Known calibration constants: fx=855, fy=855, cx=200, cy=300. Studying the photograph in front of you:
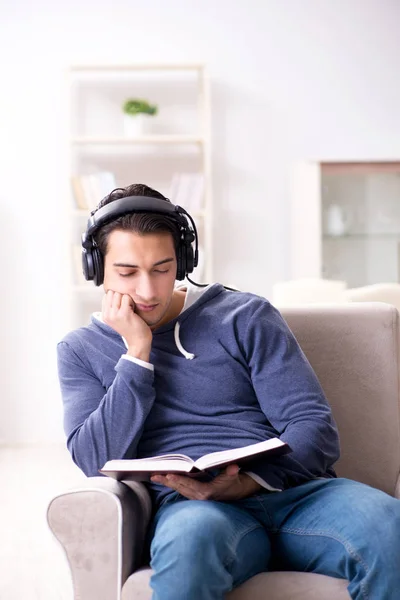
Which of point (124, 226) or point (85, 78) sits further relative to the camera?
point (85, 78)

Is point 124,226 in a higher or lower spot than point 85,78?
lower

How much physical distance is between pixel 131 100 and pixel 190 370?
123 inches

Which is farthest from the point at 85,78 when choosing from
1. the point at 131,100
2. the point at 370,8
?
the point at 370,8

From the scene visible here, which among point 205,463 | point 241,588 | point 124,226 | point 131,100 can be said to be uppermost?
point 131,100

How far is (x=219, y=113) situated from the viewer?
472cm

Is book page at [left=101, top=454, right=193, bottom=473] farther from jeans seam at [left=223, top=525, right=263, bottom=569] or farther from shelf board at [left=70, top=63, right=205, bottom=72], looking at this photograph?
shelf board at [left=70, top=63, right=205, bottom=72]

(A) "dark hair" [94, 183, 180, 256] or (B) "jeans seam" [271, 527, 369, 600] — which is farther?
(A) "dark hair" [94, 183, 180, 256]

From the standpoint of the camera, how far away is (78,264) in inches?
176

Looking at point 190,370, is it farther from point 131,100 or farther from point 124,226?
point 131,100

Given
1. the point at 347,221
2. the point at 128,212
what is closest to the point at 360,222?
the point at 347,221

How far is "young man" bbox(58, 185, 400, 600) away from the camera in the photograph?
1.33m

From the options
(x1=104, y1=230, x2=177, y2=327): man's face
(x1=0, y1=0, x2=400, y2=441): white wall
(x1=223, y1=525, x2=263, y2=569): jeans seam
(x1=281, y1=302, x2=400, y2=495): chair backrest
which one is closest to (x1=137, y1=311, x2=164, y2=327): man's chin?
(x1=104, y1=230, x2=177, y2=327): man's face

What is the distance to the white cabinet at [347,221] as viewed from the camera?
14.5 ft

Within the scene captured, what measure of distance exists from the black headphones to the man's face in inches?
1.0
